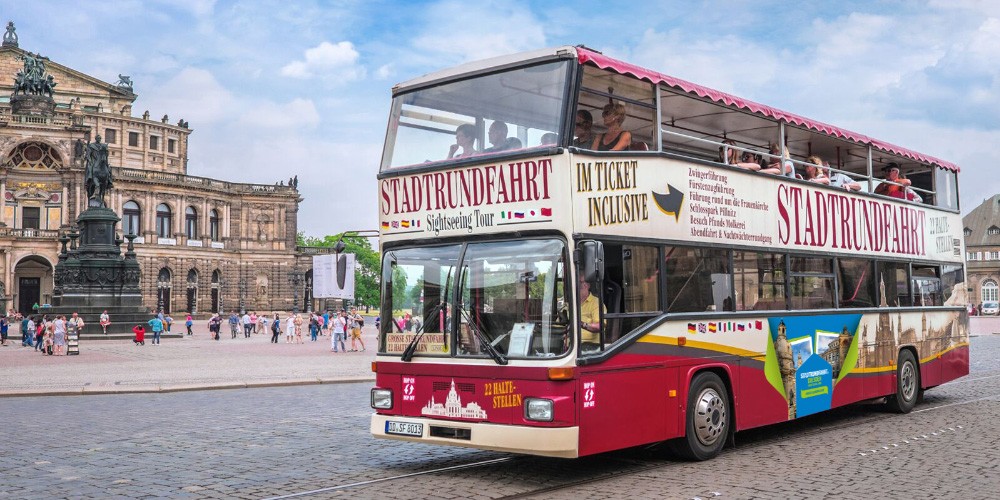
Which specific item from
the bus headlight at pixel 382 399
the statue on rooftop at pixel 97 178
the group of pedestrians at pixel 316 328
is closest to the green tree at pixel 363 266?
the group of pedestrians at pixel 316 328

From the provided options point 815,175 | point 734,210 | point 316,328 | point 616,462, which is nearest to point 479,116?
point 734,210

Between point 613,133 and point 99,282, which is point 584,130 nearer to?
point 613,133

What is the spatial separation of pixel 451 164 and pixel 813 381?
18.8ft

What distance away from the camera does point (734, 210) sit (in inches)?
413

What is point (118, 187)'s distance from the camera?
307 feet

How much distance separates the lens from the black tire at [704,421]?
9.58m

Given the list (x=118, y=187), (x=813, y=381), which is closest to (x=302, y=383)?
(x=813, y=381)

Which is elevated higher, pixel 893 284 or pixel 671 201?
pixel 671 201

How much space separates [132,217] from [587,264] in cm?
9575

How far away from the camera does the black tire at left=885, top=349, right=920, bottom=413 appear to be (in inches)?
547

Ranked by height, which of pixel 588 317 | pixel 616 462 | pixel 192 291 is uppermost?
pixel 192 291

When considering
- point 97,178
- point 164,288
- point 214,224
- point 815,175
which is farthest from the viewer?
point 214,224

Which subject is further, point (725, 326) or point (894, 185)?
point (894, 185)

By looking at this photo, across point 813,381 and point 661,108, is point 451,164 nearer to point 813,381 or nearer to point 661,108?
point 661,108
